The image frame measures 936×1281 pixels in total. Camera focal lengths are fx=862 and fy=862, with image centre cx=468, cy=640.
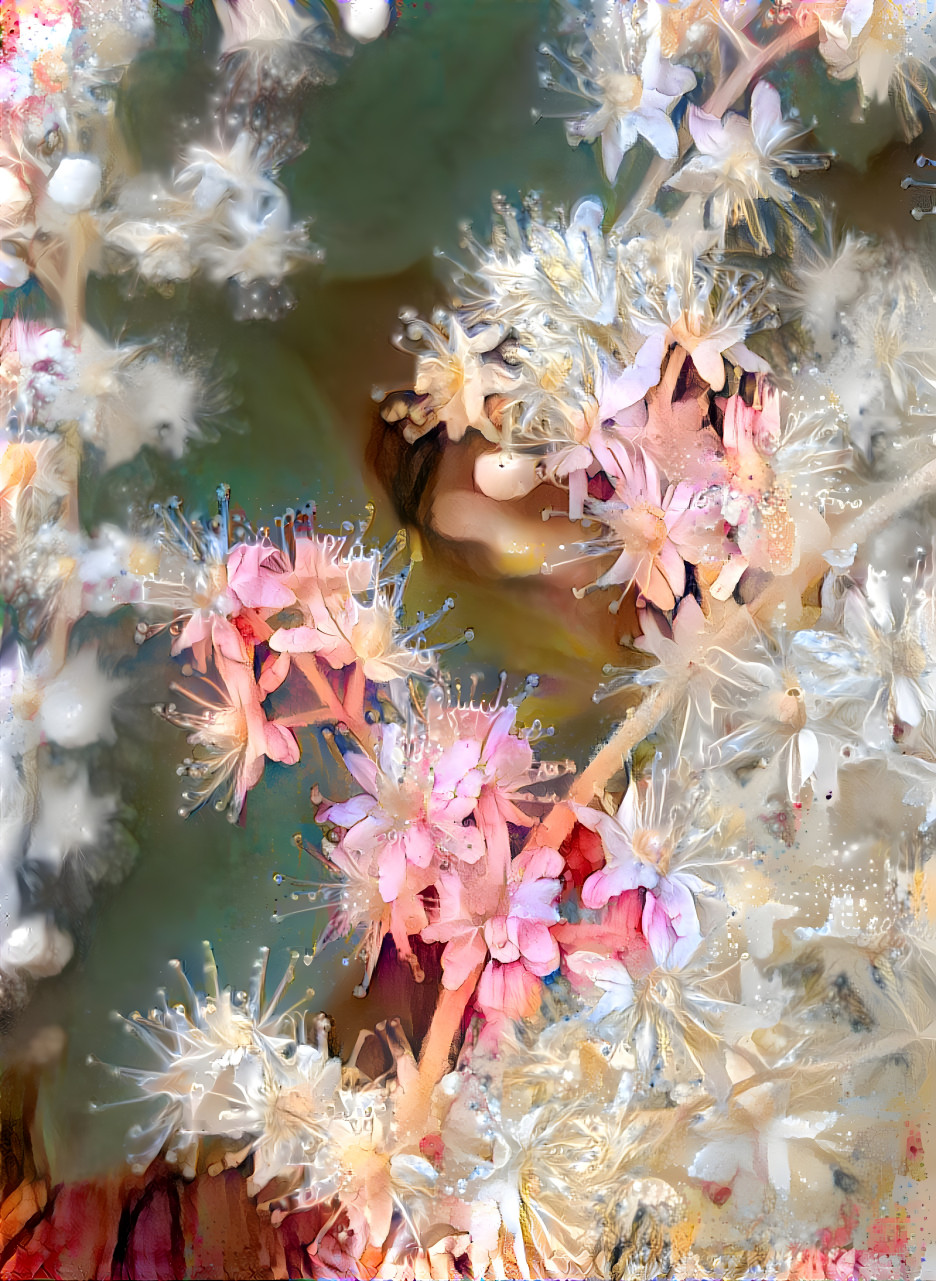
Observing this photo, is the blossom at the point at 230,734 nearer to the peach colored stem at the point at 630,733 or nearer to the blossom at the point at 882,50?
the peach colored stem at the point at 630,733

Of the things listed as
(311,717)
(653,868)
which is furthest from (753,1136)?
(311,717)

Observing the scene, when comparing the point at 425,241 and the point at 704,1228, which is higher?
the point at 425,241

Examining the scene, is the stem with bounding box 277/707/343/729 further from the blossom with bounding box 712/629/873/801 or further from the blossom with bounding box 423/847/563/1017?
the blossom with bounding box 712/629/873/801

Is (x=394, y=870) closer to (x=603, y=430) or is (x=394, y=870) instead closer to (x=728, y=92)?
(x=603, y=430)

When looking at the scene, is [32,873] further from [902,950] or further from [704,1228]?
[902,950]

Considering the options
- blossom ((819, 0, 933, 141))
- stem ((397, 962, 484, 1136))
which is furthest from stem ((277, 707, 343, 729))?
blossom ((819, 0, 933, 141))

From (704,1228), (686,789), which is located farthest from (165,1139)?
(686,789)

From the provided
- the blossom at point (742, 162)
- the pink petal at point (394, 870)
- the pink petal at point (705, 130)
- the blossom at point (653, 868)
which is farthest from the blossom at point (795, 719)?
the pink petal at point (705, 130)
